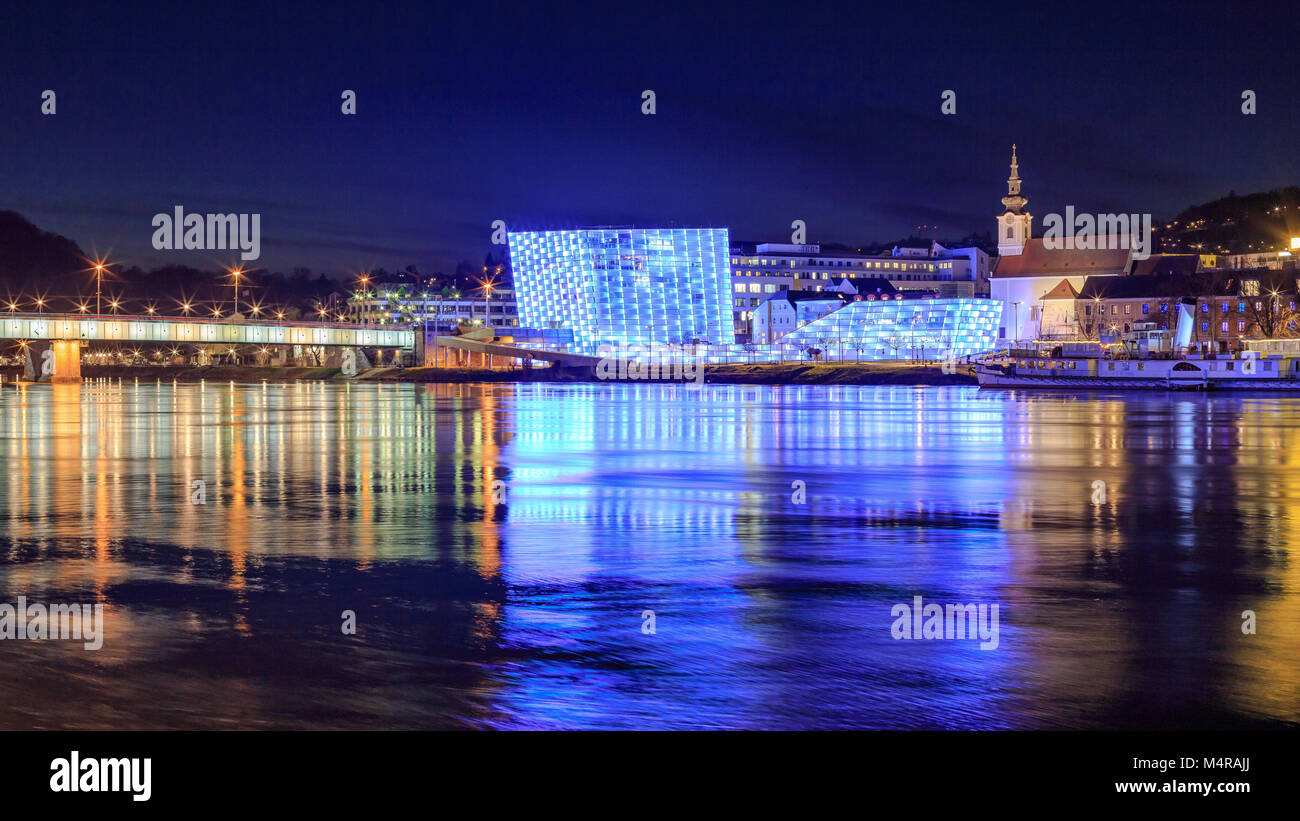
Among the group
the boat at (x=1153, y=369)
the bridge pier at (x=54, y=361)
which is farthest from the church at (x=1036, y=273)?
the bridge pier at (x=54, y=361)

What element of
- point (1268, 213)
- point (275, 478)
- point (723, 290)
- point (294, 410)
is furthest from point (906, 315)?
point (275, 478)

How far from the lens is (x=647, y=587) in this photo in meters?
11.1

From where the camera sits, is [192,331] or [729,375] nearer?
[729,375]

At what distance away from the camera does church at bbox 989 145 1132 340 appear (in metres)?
165

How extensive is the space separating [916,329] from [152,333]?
3460 inches

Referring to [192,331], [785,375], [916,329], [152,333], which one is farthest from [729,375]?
[152,333]

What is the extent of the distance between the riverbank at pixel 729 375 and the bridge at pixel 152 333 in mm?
4675

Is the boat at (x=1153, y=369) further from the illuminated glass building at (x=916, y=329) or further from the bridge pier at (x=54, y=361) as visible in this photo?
the bridge pier at (x=54, y=361)

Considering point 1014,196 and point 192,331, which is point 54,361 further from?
point 1014,196

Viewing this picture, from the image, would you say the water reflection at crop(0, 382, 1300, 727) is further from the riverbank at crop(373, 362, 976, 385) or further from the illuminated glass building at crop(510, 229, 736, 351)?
the illuminated glass building at crop(510, 229, 736, 351)

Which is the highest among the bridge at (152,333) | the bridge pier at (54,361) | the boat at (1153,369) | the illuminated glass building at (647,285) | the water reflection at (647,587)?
the illuminated glass building at (647,285)

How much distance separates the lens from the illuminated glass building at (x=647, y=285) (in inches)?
6206

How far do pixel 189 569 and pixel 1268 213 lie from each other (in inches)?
8222

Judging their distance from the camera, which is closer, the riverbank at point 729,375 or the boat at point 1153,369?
the boat at point 1153,369
